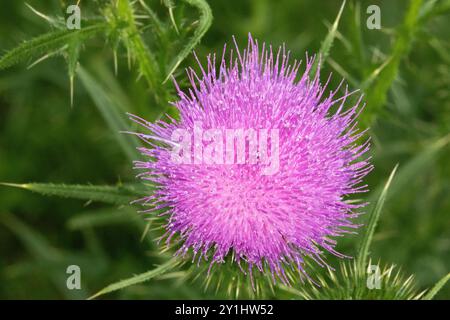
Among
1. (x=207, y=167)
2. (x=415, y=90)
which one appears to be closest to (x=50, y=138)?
(x=207, y=167)

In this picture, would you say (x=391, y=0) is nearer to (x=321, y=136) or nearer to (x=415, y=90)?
(x=415, y=90)

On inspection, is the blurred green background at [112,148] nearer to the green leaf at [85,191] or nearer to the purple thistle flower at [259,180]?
the green leaf at [85,191]

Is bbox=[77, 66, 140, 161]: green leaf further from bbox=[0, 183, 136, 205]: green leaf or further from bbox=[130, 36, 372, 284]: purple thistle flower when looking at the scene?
bbox=[130, 36, 372, 284]: purple thistle flower

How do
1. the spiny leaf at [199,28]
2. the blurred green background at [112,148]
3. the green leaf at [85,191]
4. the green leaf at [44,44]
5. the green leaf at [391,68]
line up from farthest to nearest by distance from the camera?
the blurred green background at [112,148] → the green leaf at [391,68] → the green leaf at [85,191] → the green leaf at [44,44] → the spiny leaf at [199,28]

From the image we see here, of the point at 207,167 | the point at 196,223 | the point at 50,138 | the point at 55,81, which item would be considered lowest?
the point at 196,223

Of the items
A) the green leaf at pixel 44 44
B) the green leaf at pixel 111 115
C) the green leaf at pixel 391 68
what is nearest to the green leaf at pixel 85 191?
the green leaf at pixel 111 115

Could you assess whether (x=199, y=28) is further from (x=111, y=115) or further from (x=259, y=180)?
(x=111, y=115)
